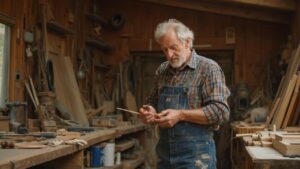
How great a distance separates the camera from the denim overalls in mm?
2699

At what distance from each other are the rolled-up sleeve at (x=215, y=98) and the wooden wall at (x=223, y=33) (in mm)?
4850

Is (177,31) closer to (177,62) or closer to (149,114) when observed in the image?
(177,62)

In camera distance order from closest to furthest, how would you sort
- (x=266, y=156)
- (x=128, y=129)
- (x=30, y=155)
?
(x=266, y=156) < (x=30, y=155) < (x=128, y=129)

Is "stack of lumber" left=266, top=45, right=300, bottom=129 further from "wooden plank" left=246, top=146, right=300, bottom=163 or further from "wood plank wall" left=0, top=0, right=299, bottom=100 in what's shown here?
"wood plank wall" left=0, top=0, right=299, bottom=100

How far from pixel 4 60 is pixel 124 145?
178cm

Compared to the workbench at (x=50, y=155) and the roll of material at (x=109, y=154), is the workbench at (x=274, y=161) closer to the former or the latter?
the workbench at (x=50, y=155)

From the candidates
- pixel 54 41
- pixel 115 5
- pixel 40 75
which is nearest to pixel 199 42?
pixel 115 5

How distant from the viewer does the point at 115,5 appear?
311 inches

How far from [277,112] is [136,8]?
3.81 meters

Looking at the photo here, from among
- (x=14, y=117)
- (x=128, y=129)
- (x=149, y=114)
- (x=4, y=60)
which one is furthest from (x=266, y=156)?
(x=128, y=129)

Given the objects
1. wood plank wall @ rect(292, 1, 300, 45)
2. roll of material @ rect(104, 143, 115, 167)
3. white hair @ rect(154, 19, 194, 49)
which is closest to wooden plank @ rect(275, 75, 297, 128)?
wood plank wall @ rect(292, 1, 300, 45)

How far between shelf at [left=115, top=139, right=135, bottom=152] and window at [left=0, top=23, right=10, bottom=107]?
1.45 metres

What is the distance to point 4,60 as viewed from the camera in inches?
196

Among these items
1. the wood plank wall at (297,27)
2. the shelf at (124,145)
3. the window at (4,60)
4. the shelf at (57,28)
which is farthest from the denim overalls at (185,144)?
the wood plank wall at (297,27)
